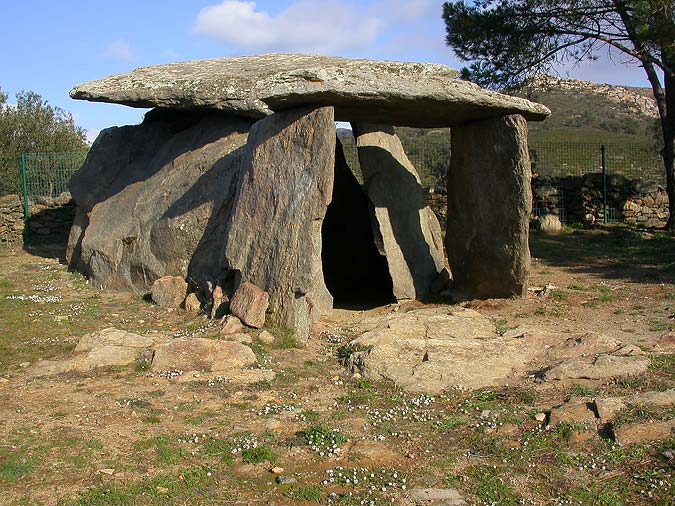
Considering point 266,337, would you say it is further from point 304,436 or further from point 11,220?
point 11,220

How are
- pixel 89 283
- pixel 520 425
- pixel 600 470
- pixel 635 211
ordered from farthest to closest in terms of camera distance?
pixel 635 211 → pixel 89 283 → pixel 520 425 → pixel 600 470

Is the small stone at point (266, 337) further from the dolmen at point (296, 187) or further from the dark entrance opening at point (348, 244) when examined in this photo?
the dark entrance opening at point (348, 244)

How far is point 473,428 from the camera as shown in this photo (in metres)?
6.15

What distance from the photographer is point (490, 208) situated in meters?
10.9

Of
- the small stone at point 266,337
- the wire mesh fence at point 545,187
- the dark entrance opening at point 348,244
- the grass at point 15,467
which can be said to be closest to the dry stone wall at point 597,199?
the wire mesh fence at point 545,187

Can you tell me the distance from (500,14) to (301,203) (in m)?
9.44

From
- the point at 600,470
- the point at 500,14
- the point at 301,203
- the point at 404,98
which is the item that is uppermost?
the point at 500,14

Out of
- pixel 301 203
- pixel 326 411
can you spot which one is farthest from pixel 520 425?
pixel 301 203

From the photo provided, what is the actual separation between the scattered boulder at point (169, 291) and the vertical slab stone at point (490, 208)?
391 cm

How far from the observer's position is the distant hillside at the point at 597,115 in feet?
136

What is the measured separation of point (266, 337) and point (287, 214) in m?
1.53

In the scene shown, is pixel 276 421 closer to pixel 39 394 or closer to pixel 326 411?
pixel 326 411

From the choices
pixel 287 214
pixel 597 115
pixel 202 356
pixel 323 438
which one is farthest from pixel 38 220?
pixel 597 115

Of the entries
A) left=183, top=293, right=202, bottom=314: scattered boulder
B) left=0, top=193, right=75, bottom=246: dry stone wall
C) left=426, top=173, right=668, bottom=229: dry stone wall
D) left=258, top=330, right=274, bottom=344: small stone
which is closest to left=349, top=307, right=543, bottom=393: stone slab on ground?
left=258, top=330, right=274, bottom=344: small stone
